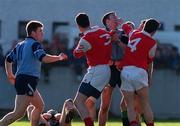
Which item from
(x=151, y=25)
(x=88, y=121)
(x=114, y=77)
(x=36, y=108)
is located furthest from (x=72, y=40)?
(x=88, y=121)

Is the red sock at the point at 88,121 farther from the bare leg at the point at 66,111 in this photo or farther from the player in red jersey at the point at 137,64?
the player in red jersey at the point at 137,64

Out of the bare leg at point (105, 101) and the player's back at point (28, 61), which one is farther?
the bare leg at point (105, 101)

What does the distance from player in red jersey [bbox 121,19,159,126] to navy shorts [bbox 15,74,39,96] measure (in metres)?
1.59

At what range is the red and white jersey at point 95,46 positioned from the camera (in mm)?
16828

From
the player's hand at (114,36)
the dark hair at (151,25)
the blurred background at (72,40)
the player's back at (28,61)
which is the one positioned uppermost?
the dark hair at (151,25)

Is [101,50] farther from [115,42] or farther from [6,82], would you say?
[6,82]

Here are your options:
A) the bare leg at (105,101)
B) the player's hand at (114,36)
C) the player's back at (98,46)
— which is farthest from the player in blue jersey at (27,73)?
the bare leg at (105,101)

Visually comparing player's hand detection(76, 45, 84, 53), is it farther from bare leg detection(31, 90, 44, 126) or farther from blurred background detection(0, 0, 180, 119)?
blurred background detection(0, 0, 180, 119)

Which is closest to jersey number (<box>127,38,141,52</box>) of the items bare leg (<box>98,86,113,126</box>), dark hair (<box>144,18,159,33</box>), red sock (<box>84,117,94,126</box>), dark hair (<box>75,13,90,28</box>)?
dark hair (<box>144,18,159,33</box>)

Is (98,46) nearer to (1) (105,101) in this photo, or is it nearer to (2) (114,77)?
(2) (114,77)

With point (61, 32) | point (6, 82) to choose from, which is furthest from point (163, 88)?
point (61, 32)

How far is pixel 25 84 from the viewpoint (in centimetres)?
1694

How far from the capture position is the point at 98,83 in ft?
55.7

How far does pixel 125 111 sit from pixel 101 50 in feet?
5.88
